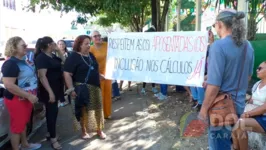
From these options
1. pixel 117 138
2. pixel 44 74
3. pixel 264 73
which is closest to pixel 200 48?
pixel 264 73

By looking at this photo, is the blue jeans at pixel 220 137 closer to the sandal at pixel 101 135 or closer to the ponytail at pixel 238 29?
the ponytail at pixel 238 29

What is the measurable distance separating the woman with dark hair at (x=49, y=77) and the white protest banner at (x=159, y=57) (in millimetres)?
1112

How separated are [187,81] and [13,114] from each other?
2491 millimetres

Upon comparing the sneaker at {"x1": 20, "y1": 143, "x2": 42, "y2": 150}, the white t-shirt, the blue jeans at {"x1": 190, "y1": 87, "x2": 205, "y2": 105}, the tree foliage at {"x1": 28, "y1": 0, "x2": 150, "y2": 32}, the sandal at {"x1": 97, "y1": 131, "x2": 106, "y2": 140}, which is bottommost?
the sneaker at {"x1": 20, "y1": 143, "x2": 42, "y2": 150}

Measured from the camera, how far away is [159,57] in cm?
472

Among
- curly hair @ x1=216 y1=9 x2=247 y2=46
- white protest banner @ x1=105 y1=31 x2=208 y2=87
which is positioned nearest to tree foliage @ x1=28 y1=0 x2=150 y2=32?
white protest banner @ x1=105 y1=31 x2=208 y2=87

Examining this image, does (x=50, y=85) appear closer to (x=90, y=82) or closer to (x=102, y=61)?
(x=90, y=82)

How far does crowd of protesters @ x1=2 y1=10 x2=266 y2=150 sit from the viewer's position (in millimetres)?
2447

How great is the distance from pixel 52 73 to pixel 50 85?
0.58 ft

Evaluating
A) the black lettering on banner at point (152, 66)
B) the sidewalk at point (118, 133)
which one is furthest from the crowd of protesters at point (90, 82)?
the black lettering on banner at point (152, 66)

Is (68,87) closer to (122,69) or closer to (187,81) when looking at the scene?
(122,69)

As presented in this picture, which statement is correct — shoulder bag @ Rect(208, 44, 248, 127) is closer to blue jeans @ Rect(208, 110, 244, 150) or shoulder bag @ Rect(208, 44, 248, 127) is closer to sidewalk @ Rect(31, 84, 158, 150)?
blue jeans @ Rect(208, 110, 244, 150)

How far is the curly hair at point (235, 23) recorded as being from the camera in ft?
7.97

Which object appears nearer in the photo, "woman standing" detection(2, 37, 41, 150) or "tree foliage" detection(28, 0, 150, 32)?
"woman standing" detection(2, 37, 41, 150)
